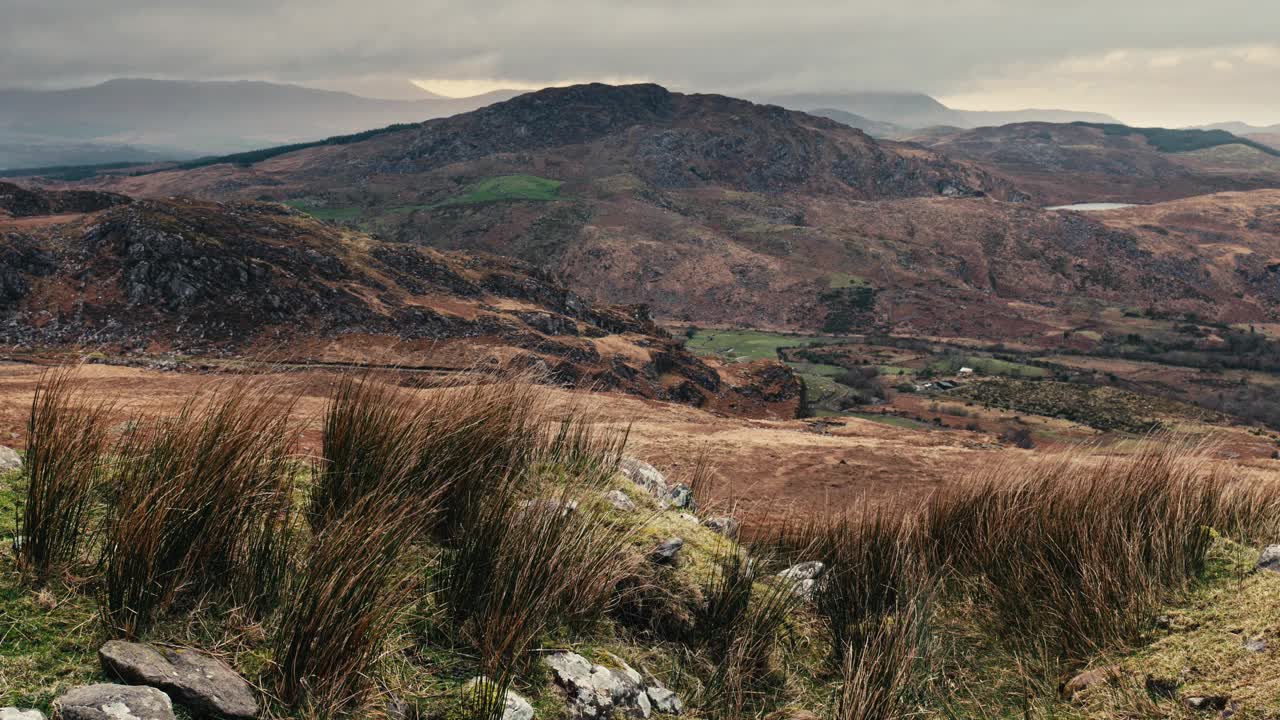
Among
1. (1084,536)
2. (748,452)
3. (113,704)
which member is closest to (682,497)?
(1084,536)

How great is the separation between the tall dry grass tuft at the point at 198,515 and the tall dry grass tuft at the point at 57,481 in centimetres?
17

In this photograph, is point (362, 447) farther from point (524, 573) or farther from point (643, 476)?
point (643, 476)

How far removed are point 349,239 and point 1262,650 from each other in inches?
2070

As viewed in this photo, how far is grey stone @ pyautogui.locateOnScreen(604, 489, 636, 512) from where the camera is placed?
635 centimetres

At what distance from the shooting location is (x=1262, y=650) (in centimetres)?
463

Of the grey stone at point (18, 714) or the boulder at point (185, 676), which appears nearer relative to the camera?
the grey stone at point (18, 714)

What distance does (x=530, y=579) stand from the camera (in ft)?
14.3

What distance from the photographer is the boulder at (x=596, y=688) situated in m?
4.02

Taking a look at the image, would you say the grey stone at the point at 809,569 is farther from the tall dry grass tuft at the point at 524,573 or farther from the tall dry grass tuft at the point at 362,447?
the tall dry grass tuft at the point at 362,447

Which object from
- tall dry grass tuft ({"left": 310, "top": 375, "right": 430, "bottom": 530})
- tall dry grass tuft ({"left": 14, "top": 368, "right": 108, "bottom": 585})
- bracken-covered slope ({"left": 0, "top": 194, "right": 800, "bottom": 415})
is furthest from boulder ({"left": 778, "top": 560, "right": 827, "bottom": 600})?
bracken-covered slope ({"left": 0, "top": 194, "right": 800, "bottom": 415})

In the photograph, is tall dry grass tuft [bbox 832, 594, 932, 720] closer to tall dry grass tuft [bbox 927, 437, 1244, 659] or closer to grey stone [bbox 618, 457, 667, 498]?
tall dry grass tuft [bbox 927, 437, 1244, 659]

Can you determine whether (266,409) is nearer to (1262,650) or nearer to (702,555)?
(702,555)

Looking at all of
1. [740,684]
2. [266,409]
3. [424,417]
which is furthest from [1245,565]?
[266,409]

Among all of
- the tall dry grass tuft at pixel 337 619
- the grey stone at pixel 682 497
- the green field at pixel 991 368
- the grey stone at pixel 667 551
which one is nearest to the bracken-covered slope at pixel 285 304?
the grey stone at pixel 682 497
